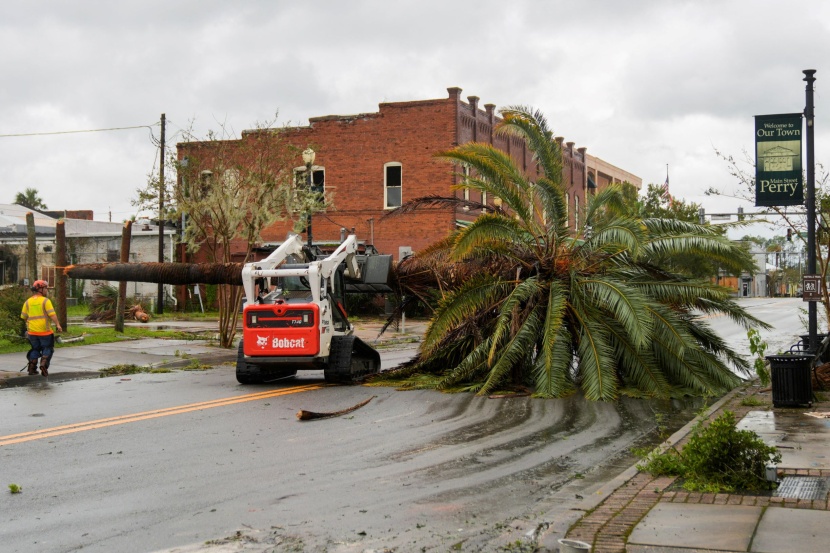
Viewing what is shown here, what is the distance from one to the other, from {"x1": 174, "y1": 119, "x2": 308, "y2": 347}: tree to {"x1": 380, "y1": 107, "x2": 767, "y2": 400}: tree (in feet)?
26.5

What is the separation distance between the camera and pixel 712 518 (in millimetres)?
6879

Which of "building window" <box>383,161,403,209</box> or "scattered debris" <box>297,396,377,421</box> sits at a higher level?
"building window" <box>383,161,403,209</box>

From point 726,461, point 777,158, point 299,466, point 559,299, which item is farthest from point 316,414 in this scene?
point 777,158

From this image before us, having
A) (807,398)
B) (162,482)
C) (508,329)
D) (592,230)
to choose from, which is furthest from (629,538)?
(592,230)

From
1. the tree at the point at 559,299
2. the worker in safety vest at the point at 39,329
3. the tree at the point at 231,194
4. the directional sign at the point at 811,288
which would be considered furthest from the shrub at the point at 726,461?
the tree at the point at 231,194

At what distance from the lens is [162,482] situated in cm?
845

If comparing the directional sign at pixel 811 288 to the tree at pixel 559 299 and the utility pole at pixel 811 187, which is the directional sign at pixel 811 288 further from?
the tree at pixel 559 299

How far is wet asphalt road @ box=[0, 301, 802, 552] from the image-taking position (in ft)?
22.6

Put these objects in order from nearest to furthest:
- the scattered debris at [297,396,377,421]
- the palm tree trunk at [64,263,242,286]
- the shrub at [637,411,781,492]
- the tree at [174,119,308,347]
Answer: the shrub at [637,411,781,492] < the scattered debris at [297,396,377,421] < the palm tree trunk at [64,263,242,286] < the tree at [174,119,308,347]

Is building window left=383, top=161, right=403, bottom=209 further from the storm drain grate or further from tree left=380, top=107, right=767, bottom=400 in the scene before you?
the storm drain grate

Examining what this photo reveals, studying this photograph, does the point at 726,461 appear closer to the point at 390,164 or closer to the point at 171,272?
the point at 171,272

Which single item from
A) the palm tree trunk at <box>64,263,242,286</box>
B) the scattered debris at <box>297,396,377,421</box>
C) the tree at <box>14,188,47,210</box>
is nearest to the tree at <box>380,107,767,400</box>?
the scattered debris at <box>297,396,377,421</box>

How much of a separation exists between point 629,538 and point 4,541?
14.6 ft

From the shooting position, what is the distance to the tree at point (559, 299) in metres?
14.8
